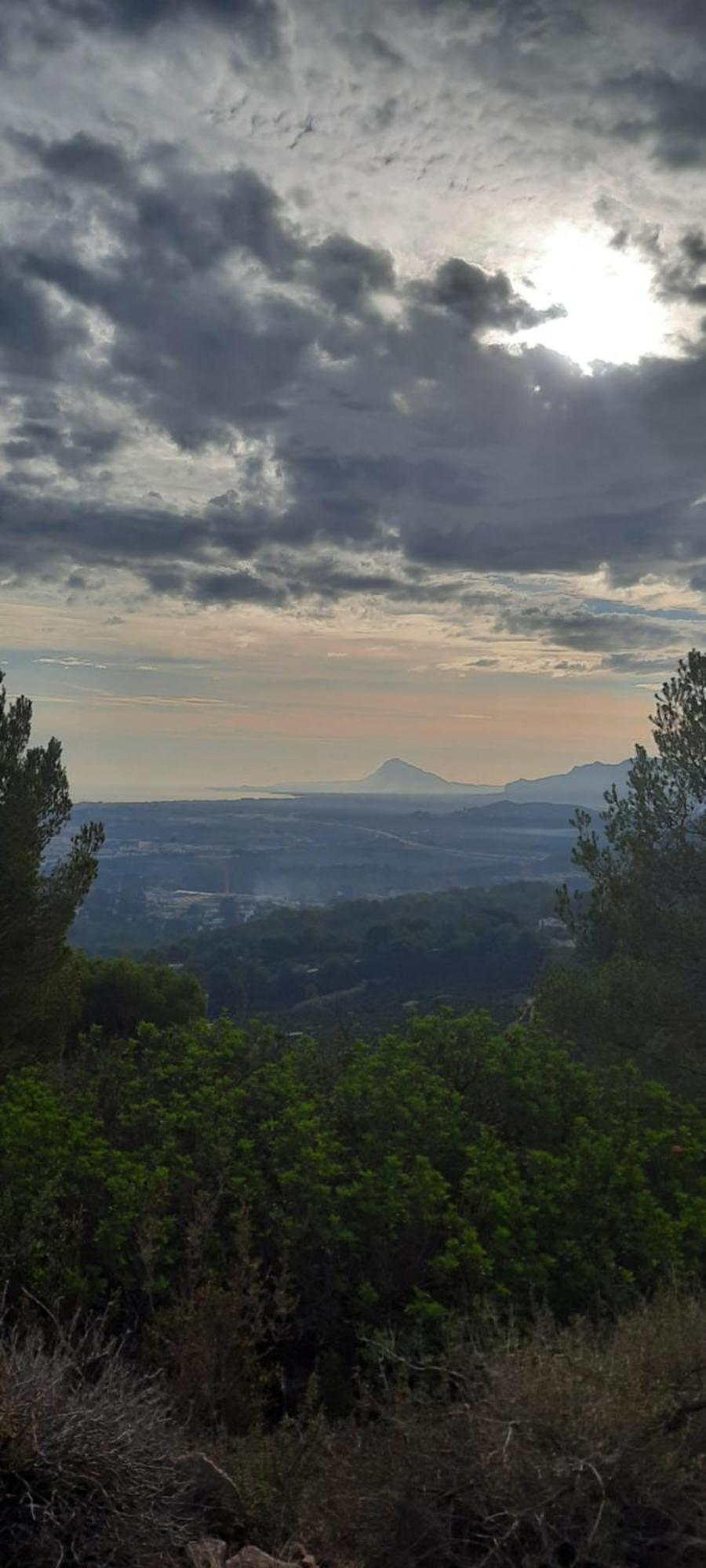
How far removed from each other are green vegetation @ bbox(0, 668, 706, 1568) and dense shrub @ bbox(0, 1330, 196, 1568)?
1 cm

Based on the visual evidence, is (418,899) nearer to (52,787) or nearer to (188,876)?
(188,876)

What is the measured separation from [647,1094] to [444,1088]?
181 centimetres

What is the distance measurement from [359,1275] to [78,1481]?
8.62 ft

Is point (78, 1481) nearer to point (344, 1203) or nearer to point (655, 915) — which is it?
point (344, 1203)

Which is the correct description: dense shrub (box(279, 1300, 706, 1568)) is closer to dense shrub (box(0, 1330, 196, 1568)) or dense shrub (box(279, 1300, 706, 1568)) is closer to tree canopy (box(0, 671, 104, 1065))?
dense shrub (box(0, 1330, 196, 1568))

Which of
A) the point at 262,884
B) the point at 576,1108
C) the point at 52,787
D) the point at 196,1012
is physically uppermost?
the point at 52,787

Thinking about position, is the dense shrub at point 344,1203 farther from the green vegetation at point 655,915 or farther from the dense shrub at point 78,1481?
the green vegetation at point 655,915

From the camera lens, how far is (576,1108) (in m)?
Result: 7.66

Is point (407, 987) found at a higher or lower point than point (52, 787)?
lower

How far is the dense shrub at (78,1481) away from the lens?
3.05 meters

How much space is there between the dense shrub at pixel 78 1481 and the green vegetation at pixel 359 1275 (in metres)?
0.01

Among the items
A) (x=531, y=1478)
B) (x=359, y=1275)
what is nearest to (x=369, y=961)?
(x=359, y=1275)

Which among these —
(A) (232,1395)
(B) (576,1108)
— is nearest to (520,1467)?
(A) (232,1395)

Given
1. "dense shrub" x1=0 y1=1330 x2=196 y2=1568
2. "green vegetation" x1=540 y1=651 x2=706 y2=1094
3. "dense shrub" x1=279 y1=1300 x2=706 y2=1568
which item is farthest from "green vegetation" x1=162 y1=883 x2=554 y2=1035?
"dense shrub" x1=0 y1=1330 x2=196 y2=1568
